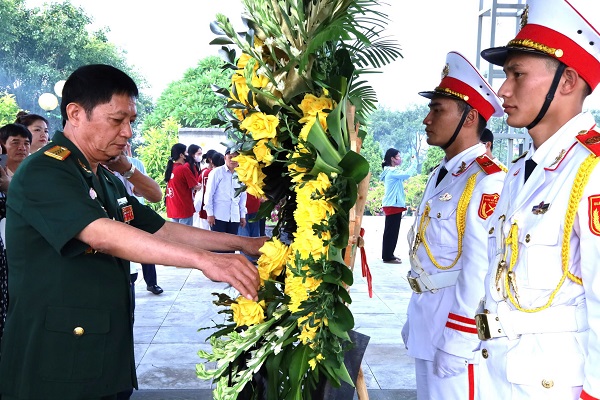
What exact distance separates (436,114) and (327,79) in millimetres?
1396

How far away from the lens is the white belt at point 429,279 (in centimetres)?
276

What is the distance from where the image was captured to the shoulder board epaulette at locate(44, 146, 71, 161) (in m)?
1.96

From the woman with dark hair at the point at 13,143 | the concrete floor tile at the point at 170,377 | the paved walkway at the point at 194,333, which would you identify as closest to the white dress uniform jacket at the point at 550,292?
the paved walkway at the point at 194,333

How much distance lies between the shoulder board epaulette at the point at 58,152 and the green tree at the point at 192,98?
24.7 m

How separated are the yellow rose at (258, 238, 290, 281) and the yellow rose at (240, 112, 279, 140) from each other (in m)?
0.33

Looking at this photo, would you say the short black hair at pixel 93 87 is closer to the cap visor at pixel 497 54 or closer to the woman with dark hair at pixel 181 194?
the cap visor at pixel 497 54

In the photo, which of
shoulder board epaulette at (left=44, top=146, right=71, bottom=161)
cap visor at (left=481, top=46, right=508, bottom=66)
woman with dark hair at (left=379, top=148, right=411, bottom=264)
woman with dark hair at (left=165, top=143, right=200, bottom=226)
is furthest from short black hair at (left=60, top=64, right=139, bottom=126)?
woman with dark hair at (left=379, top=148, right=411, bottom=264)

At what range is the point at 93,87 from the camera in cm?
202

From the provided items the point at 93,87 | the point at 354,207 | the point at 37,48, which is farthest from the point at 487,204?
the point at 37,48

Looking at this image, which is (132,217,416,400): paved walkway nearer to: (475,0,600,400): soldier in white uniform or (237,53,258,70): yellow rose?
(475,0,600,400): soldier in white uniform

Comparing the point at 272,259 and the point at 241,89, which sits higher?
the point at 241,89

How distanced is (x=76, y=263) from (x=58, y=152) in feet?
1.18

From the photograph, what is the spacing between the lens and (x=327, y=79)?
1.77m

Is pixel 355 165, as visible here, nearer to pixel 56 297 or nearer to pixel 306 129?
pixel 306 129
